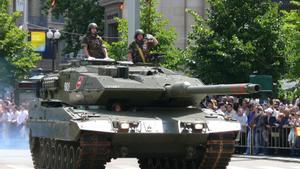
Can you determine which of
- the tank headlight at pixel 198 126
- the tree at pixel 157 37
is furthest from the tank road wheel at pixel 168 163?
the tree at pixel 157 37

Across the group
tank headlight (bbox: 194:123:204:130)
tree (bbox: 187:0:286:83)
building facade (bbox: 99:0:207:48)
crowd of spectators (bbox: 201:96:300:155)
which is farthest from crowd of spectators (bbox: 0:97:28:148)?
tank headlight (bbox: 194:123:204:130)

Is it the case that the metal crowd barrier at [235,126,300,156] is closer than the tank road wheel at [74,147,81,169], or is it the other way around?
the tank road wheel at [74,147,81,169]

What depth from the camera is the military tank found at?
1582 centimetres

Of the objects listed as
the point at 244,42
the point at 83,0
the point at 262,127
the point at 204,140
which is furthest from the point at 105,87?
the point at 83,0

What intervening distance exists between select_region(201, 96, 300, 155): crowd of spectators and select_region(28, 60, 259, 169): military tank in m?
7.23

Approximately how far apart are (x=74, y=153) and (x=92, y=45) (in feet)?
9.87

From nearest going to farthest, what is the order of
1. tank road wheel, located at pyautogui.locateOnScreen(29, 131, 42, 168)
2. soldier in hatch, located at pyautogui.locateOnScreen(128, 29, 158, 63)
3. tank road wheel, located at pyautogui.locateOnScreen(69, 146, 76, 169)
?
tank road wheel, located at pyautogui.locateOnScreen(69, 146, 76, 169) → soldier in hatch, located at pyautogui.locateOnScreen(128, 29, 158, 63) → tank road wheel, located at pyautogui.locateOnScreen(29, 131, 42, 168)

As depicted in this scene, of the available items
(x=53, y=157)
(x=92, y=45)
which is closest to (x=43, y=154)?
(x=53, y=157)

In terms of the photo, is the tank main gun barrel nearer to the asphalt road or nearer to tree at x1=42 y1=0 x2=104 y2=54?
the asphalt road

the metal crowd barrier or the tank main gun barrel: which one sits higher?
the tank main gun barrel

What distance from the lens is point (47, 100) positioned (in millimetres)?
18531

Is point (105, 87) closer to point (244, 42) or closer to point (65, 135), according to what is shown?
point (65, 135)

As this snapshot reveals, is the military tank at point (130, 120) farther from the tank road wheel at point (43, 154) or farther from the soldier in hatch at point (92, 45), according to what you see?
the soldier in hatch at point (92, 45)

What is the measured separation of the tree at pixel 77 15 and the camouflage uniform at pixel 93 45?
3536 centimetres
